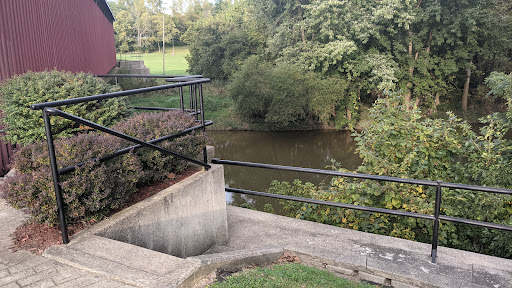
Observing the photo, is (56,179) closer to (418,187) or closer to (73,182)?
(73,182)

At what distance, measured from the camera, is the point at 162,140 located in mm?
3734

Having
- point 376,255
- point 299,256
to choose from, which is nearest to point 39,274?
point 299,256

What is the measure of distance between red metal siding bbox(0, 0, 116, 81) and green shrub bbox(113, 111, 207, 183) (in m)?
3.64

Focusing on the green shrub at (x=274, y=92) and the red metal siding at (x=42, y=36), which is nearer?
the red metal siding at (x=42, y=36)

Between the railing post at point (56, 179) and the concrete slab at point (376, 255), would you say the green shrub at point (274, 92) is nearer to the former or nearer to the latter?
the concrete slab at point (376, 255)

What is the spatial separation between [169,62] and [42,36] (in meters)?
61.0

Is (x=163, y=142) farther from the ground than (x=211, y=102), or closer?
farther from the ground

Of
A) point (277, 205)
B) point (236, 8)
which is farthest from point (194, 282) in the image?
point (236, 8)

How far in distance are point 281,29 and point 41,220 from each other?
82.7ft

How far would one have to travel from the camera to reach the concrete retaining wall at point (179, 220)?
3234 mm

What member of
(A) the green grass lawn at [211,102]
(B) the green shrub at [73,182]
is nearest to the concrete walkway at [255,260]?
(B) the green shrub at [73,182]

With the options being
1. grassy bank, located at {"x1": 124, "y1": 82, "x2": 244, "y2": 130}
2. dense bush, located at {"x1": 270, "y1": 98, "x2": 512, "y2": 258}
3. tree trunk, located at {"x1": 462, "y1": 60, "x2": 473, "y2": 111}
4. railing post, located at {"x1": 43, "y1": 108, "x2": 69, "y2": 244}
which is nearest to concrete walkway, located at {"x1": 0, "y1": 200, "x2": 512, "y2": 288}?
railing post, located at {"x1": 43, "y1": 108, "x2": 69, "y2": 244}

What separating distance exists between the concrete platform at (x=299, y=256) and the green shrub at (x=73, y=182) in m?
0.27

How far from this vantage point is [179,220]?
3.71m
